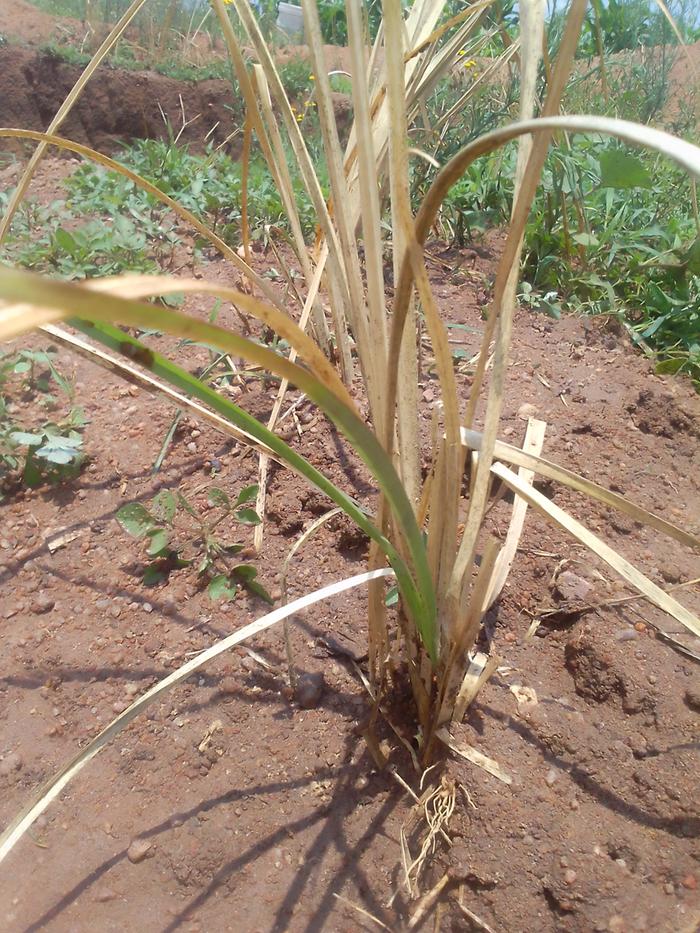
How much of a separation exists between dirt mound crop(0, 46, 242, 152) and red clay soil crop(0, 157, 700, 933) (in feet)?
7.33

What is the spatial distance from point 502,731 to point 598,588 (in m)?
0.27

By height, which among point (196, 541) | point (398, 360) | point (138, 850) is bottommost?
point (138, 850)

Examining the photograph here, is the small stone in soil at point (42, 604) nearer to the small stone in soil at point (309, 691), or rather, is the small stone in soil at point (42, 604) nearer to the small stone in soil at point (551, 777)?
the small stone in soil at point (309, 691)

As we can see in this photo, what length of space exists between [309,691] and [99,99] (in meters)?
2.79

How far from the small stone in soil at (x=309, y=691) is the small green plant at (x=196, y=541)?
0.14m

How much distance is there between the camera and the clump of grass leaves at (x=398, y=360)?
Result: 13.4 inches

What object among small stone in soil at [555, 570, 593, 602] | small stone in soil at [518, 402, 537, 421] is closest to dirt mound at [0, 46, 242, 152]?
small stone in soil at [518, 402, 537, 421]

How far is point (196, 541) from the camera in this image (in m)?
1.04

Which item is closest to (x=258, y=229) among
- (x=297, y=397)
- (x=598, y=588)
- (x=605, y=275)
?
(x=297, y=397)

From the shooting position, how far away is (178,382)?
500mm

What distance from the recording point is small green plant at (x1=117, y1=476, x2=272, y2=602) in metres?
0.98

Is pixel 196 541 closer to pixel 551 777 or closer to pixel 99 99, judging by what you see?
pixel 551 777

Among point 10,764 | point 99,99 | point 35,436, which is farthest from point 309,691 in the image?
point 99,99

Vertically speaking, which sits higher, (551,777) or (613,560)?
(613,560)
